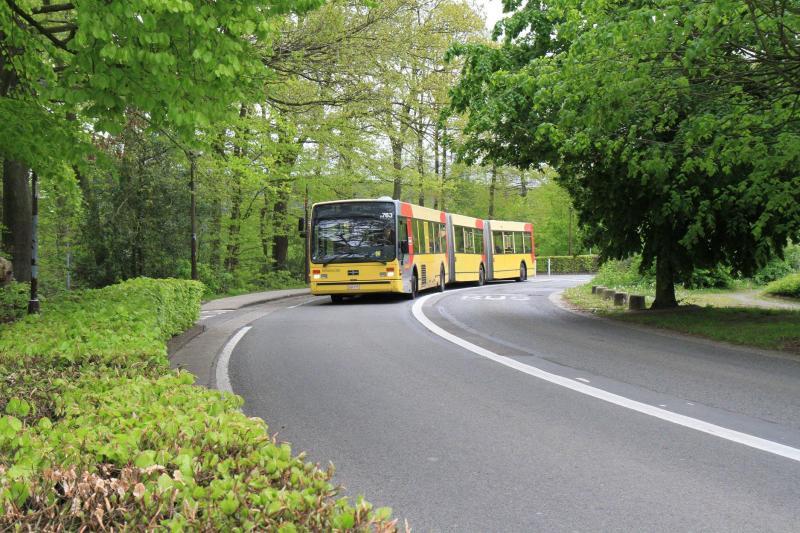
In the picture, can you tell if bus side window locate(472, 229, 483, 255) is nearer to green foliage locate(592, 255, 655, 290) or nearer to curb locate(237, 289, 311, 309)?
green foliage locate(592, 255, 655, 290)

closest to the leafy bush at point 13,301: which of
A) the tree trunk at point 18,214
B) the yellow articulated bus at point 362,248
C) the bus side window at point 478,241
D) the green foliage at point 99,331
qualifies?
the tree trunk at point 18,214

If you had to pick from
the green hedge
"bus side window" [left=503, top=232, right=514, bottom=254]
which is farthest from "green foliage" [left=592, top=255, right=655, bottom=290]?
the green hedge

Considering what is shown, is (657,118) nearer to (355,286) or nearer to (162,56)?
(162,56)

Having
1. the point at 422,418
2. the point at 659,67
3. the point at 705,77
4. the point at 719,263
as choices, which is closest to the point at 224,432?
the point at 422,418

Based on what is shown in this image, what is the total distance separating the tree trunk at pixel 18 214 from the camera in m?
18.2

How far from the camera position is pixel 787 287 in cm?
2389

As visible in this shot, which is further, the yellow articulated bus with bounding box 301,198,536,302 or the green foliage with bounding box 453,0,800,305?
the yellow articulated bus with bounding box 301,198,536,302

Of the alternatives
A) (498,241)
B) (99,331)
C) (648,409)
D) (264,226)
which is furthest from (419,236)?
(99,331)

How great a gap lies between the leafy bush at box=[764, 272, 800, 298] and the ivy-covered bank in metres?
23.1

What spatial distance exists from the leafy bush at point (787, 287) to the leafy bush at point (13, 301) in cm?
2130

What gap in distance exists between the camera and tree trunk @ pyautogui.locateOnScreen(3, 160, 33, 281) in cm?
1820

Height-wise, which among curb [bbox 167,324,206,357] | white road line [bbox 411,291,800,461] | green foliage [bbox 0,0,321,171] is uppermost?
green foliage [bbox 0,0,321,171]

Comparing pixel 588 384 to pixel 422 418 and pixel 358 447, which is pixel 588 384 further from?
pixel 358 447

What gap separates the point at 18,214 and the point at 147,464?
Answer: 1783 cm
